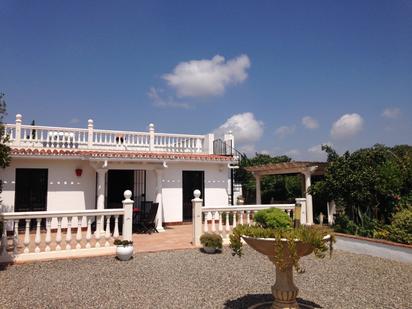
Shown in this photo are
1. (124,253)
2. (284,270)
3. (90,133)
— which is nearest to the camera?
(284,270)

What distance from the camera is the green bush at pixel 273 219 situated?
4631 mm

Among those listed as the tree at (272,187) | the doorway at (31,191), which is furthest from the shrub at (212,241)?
the tree at (272,187)

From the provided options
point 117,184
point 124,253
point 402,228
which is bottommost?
point 124,253

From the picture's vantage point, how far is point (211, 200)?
16.7 metres

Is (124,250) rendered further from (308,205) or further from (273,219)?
(308,205)

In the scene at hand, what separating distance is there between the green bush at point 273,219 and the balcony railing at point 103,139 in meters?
11.7

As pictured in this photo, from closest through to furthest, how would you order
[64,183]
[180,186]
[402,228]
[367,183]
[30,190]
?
[402,228] < [367,183] < [30,190] < [64,183] < [180,186]

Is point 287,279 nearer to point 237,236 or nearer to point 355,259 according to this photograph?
point 237,236

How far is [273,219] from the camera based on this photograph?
4.67 meters

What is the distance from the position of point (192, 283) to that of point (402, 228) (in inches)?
242

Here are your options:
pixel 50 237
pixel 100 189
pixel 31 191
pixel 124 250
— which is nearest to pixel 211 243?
pixel 124 250

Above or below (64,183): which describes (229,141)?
above

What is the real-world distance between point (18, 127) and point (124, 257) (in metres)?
8.70

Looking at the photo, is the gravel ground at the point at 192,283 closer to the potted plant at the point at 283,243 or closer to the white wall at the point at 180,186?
the potted plant at the point at 283,243
